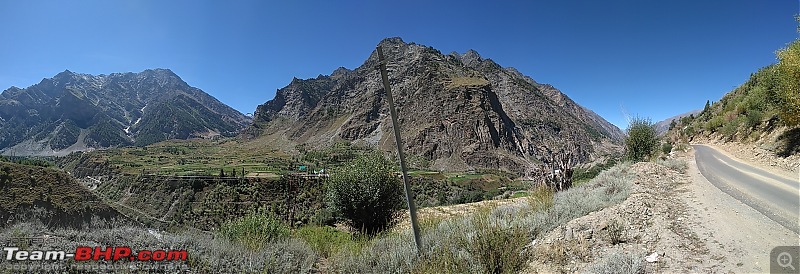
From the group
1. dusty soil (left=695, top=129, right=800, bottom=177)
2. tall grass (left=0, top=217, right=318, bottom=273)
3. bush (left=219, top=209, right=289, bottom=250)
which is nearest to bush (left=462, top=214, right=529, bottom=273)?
tall grass (left=0, top=217, right=318, bottom=273)

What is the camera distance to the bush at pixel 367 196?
12.9m

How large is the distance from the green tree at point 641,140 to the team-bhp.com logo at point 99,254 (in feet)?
92.6

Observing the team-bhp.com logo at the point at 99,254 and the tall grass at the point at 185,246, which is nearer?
the team-bhp.com logo at the point at 99,254

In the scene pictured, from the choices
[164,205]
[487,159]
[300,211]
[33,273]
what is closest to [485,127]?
[487,159]

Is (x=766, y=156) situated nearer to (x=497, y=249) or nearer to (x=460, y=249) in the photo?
(x=497, y=249)

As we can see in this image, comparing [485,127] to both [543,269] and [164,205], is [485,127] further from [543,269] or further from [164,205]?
[543,269]

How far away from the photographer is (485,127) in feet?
521

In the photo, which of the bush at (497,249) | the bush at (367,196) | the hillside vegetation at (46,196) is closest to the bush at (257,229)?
the hillside vegetation at (46,196)

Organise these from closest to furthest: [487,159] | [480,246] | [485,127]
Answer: [480,246], [487,159], [485,127]

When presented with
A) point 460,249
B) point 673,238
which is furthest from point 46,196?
point 673,238

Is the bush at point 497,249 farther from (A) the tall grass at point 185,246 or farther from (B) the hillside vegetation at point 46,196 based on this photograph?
(B) the hillside vegetation at point 46,196

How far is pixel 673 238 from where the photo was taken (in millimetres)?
5711

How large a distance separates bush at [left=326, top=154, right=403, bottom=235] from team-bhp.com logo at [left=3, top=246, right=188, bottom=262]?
8.05 m

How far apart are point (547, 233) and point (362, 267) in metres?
3.99
